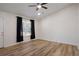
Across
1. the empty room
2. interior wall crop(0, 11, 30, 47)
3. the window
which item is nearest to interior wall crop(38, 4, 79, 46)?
the empty room

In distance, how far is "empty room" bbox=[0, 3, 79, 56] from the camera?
4.64 metres

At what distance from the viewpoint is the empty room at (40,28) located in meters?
4.64

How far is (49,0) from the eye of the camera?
3.61 ft

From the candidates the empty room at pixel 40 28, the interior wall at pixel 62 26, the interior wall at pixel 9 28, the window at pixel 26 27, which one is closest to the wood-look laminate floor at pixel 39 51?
the empty room at pixel 40 28

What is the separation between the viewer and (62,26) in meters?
6.70

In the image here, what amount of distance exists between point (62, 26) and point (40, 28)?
8.41 ft

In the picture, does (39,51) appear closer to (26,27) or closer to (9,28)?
(9,28)

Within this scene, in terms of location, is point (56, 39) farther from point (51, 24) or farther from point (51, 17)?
point (51, 17)

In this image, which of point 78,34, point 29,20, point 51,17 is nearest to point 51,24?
point 51,17

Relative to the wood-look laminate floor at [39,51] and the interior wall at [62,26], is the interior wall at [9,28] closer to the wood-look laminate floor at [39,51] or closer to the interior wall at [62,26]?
the wood-look laminate floor at [39,51]

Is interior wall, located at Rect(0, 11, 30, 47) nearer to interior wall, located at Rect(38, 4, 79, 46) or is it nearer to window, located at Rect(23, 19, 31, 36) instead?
window, located at Rect(23, 19, 31, 36)

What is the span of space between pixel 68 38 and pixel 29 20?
11.6 feet

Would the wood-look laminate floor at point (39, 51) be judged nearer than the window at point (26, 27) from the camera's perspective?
Yes

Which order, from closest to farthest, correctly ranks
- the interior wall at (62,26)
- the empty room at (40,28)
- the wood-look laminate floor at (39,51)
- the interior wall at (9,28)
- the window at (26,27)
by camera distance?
the wood-look laminate floor at (39,51) < the empty room at (40,28) < the interior wall at (9,28) < the interior wall at (62,26) < the window at (26,27)
